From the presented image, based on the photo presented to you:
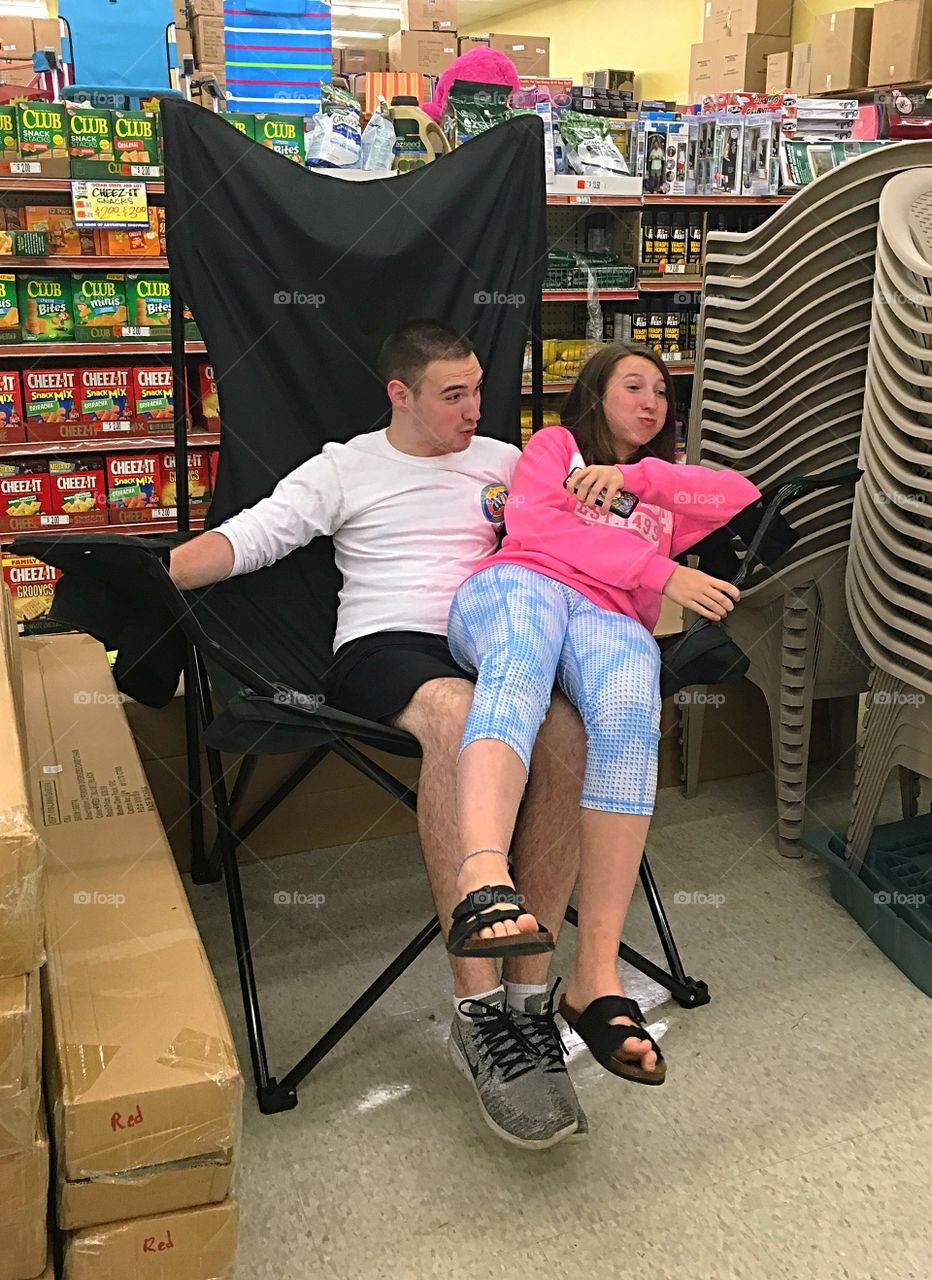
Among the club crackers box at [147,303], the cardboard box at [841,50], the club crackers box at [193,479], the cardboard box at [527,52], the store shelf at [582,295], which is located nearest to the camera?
the club crackers box at [147,303]

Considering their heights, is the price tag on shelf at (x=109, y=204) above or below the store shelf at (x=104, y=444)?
above

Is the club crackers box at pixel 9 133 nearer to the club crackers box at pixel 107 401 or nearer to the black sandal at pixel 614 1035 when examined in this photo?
the club crackers box at pixel 107 401

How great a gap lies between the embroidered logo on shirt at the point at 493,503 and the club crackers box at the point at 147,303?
6.34ft

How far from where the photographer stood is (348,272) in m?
2.12

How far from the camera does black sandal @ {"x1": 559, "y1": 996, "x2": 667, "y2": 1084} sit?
1369 millimetres

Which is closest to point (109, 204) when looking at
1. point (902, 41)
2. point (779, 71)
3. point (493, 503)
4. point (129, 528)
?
point (129, 528)

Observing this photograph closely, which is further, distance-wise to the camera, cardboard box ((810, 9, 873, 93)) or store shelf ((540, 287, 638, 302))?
cardboard box ((810, 9, 873, 93))

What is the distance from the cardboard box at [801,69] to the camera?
6.85 metres

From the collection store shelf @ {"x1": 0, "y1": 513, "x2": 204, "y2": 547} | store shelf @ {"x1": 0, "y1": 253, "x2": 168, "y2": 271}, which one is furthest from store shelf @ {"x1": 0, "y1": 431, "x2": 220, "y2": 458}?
store shelf @ {"x1": 0, "y1": 253, "x2": 168, "y2": 271}

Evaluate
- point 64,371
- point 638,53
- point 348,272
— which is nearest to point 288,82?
point 64,371

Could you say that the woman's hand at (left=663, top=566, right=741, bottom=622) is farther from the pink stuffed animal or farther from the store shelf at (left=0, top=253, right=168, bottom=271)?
the pink stuffed animal

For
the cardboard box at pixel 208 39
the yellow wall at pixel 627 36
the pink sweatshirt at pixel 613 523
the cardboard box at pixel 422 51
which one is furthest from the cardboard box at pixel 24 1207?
the yellow wall at pixel 627 36

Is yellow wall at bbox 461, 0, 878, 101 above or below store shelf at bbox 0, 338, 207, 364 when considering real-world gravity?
above

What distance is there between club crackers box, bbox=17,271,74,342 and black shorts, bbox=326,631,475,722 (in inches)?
82.6
